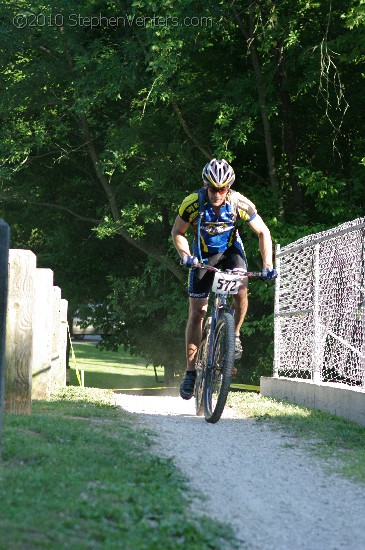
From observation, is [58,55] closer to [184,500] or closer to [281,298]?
[281,298]

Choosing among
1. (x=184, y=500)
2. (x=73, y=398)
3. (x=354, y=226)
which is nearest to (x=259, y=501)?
(x=184, y=500)

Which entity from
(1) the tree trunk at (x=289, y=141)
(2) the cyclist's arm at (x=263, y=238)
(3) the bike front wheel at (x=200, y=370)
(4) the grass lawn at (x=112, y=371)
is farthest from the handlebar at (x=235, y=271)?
(4) the grass lawn at (x=112, y=371)

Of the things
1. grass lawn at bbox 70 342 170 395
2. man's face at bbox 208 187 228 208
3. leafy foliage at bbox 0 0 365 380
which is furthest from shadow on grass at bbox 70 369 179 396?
man's face at bbox 208 187 228 208

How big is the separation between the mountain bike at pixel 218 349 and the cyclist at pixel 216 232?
0.37 feet

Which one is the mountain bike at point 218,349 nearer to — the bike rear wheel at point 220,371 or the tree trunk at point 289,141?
the bike rear wheel at point 220,371

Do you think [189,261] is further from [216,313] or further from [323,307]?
[323,307]

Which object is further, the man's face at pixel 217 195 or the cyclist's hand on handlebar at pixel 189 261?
the man's face at pixel 217 195

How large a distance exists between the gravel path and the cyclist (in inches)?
34.5

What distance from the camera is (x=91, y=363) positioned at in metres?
48.8

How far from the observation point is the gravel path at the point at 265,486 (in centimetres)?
520

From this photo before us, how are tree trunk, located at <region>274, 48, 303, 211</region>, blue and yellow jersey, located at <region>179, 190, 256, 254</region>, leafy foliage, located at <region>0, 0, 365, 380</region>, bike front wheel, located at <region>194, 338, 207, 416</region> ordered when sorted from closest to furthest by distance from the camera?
blue and yellow jersey, located at <region>179, 190, 256, 254</region>
bike front wheel, located at <region>194, 338, 207, 416</region>
leafy foliage, located at <region>0, 0, 365, 380</region>
tree trunk, located at <region>274, 48, 303, 211</region>

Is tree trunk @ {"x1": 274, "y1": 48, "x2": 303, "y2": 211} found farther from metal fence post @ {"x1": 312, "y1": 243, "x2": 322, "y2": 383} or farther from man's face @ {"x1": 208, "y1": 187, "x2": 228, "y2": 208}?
man's face @ {"x1": 208, "y1": 187, "x2": 228, "y2": 208}

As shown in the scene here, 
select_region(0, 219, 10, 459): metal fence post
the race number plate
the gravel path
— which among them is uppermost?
the race number plate

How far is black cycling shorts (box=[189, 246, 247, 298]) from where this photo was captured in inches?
360
